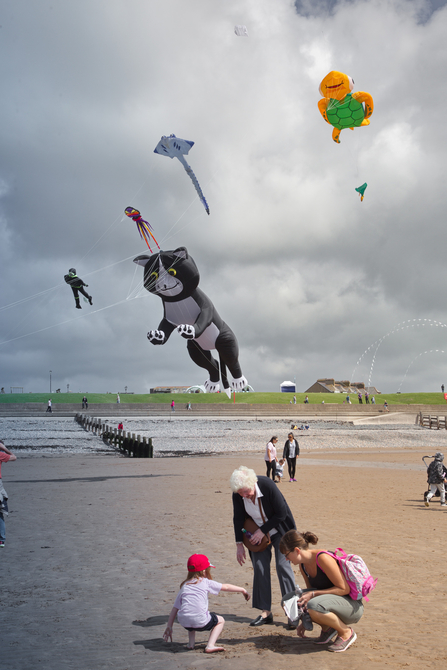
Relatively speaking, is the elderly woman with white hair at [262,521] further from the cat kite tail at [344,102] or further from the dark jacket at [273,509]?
the cat kite tail at [344,102]

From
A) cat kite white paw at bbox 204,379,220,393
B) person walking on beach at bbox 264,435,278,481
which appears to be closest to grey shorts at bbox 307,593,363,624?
person walking on beach at bbox 264,435,278,481

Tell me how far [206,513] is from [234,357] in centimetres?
1007

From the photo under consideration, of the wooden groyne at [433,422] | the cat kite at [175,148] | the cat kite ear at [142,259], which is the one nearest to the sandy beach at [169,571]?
the cat kite ear at [142,259]

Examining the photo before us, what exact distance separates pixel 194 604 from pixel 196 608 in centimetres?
3

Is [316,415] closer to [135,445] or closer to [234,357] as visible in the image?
[135,445]

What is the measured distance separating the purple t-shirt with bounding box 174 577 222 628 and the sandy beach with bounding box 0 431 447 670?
0.27 m

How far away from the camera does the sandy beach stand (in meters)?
4.39

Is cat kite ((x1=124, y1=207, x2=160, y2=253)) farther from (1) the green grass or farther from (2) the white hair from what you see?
(1) the green grass

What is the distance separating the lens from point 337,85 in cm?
1523

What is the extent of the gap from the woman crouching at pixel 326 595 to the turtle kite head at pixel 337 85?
13.9m

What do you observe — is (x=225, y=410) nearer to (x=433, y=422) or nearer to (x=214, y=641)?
(x=433, y=422)

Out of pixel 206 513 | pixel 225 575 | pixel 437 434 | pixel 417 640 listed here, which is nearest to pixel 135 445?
pixel 206 513

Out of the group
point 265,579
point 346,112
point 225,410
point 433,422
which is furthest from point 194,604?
point 225,410

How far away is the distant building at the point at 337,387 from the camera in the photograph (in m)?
98.1
